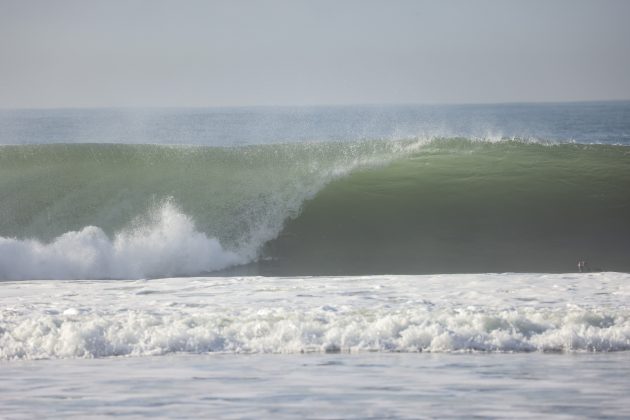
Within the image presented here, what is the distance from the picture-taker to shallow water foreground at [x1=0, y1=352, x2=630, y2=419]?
632cm

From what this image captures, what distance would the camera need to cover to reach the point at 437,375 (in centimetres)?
729

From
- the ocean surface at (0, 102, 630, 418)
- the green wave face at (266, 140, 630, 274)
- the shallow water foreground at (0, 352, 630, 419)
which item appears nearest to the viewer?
the shallow water foreground at (0, 352, 630, 419)

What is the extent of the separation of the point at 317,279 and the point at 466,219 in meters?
5.70

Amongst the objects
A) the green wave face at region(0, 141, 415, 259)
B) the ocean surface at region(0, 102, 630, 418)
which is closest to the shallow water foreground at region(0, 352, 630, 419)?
the ocean surface at region(0, 102, 630, 418)

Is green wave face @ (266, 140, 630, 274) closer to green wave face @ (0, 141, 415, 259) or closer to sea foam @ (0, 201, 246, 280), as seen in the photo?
green wave face @ (0, 141, 415, 259)

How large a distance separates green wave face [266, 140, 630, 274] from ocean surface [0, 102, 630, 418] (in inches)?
2.1

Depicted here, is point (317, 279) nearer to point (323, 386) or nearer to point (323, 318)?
point (323, 318)

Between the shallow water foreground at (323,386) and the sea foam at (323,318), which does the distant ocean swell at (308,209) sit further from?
the shallow water foreground at (323,386)

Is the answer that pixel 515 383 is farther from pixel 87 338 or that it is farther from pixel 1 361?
pixel 1 361

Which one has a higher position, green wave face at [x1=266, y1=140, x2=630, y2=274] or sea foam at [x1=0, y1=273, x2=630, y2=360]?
green wave face at [x1=266, y1=140, x2=630, y2=274]

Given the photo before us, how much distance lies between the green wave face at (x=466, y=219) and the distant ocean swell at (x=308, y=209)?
0.04 meters

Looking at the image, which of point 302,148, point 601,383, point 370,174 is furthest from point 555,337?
point 302,148

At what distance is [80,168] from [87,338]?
38.0ft

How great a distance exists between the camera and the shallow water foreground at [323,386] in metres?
6.32
